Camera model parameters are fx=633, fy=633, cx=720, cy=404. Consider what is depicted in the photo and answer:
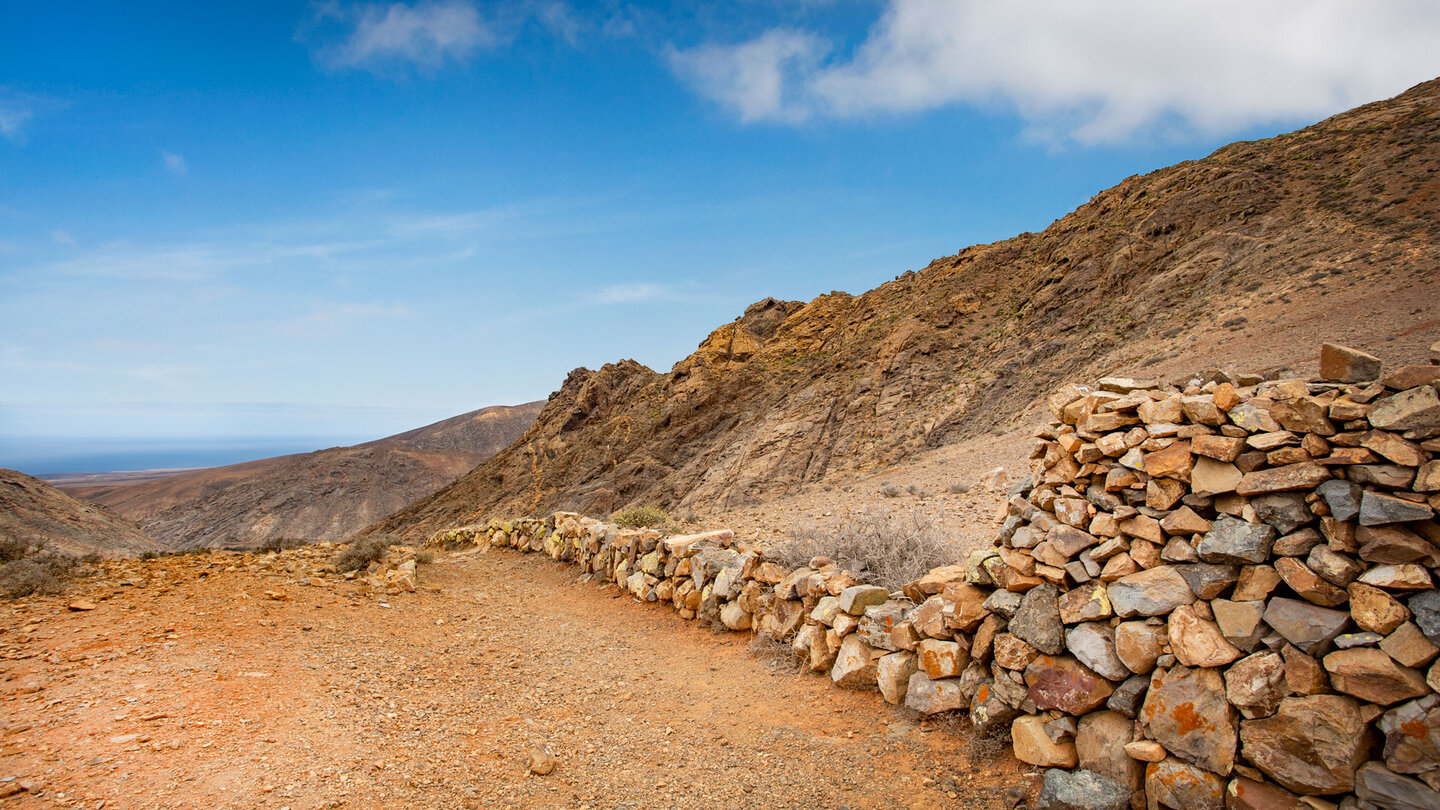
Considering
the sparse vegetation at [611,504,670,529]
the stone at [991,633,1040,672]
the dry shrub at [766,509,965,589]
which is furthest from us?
the sparse vegetation at [611,504,670,529]

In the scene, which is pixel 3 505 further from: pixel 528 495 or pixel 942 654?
pixel 942 654

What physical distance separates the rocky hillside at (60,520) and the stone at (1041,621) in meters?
21.9

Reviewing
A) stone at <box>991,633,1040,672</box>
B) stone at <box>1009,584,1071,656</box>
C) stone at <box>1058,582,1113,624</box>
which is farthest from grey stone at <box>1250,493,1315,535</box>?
stone at <box>991,633,1040,672</box>

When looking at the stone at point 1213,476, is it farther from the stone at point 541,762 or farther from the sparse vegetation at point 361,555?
the sparse vegetation at point 361,555

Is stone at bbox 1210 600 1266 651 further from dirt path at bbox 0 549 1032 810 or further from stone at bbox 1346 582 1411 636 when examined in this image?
dirt path at bbox 0 549 1032 810

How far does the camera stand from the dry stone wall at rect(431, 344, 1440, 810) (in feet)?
10.5

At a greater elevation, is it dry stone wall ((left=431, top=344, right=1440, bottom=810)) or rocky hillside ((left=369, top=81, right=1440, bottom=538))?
rocky hillside ((left=369, top=81, right=1440, bottom=538))

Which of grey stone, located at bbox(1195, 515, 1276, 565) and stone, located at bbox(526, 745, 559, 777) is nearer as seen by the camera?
grey stone, located at bbox(1195, 515, 1276, 565)

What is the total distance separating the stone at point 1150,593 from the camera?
3.96 m

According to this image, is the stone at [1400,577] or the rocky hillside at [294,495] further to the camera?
the rocky hillside at [294,495]

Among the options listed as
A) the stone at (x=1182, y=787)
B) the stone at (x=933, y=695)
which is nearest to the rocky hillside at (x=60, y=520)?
the stone at (x=933, y=695)

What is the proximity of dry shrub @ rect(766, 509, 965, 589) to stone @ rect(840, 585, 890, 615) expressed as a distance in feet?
2.38

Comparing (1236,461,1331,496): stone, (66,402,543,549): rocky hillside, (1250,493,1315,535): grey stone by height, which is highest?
(1236,461,1331,496): stone

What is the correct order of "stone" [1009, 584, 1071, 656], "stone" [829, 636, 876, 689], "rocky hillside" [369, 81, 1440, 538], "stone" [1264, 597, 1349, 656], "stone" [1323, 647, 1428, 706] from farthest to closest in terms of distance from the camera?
"rocky hillside" [369, 81, 1440, 538] < "stone" [829, 636, 876, 689] < "stone" [1009, 584, 1071, 656] < "stone" [1264, 597, 1349, 656] < "stone" [1323, 647, 1428, 706]
